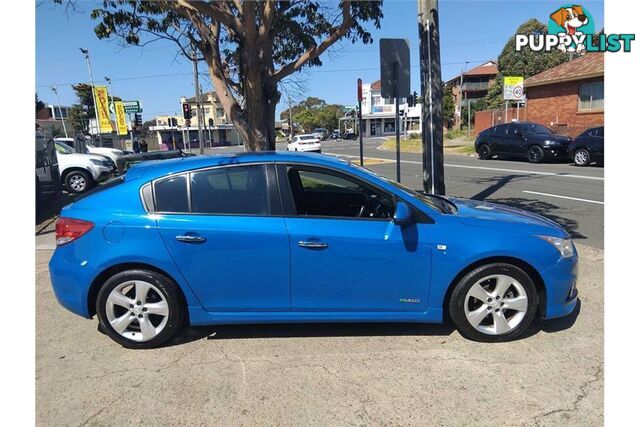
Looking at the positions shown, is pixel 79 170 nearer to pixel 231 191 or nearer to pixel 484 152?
pixel 231 191

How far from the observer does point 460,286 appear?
3.54 metres

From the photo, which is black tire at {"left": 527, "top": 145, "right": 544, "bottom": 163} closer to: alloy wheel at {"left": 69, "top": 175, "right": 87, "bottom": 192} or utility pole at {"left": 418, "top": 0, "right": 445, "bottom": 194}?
utility pole at {"left": 418, "top": 0, "right": 445, "bottom": 194}

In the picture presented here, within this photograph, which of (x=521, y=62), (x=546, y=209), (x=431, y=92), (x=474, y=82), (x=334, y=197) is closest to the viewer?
(x=334, y=197)

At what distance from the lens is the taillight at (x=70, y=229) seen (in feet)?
11.6

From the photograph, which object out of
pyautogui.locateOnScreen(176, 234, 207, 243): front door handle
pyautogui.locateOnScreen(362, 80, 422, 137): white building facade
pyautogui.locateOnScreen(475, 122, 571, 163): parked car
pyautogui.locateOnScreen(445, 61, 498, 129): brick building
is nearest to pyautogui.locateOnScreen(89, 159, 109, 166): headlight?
pyautogui.locateOnScreen(176, 234, 207, 243): front door handle

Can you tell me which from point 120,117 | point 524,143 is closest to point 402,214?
point 524,143

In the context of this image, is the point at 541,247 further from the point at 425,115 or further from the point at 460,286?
the point at 425,115

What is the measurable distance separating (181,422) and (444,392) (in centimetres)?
171

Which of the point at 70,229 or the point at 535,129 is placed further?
the point at 535,129

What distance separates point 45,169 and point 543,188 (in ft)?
38.2

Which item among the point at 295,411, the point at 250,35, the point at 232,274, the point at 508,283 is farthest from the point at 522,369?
the point at 250,35

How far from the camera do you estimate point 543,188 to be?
11.5m

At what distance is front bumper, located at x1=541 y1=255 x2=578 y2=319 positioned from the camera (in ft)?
11.6

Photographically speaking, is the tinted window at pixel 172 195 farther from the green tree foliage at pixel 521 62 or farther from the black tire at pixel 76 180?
the green tree foliage at pixel 521 62
